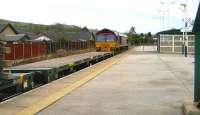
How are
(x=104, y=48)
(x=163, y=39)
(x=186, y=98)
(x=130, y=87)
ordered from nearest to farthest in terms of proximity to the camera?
(x=186, y=98) < (x=130, y=87) < (x=104, y=48) < (x=163, y=39)

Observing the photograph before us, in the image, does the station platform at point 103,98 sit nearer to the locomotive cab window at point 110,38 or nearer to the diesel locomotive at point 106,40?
the diesel locomotive at point 106,40

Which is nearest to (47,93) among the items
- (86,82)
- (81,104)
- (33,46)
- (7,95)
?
(7,95)

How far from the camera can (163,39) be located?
186ft

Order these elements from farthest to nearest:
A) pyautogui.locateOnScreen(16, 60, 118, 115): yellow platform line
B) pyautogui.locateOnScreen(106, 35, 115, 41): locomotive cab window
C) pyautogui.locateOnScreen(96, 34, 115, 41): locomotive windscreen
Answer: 1. pyautogui.locateOnScreen(96, 34, 115, 41): locomotive windscreen
2. pyautogui.locateOnScreen(106, 35, 115, 41): locomotive cab window
3. pyautogui.locateOnScreen(16, 60, 118, 115): yellow platform line

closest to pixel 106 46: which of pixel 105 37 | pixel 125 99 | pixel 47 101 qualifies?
pixel 105 37

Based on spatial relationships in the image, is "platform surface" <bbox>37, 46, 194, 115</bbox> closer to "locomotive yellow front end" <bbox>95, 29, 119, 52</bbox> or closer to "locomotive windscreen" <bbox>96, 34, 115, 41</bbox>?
"locomotive yellow front end" <bbox>95, 29, 119, 52</bbox>

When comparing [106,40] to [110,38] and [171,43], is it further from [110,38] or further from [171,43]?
[171,43]

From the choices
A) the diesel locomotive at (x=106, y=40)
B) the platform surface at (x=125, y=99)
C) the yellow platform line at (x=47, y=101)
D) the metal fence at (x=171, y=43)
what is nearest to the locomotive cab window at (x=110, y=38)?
the diesel locomotive at (x=106, y=40)

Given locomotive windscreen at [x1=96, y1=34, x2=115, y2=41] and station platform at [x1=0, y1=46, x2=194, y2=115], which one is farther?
locomotive windscreen at [x1=96, y1=34, x2=115, y2=41]

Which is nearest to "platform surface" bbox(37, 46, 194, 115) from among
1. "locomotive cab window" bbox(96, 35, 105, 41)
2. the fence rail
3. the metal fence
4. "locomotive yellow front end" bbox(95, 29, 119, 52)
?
the fence rail

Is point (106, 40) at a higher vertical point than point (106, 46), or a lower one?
higher

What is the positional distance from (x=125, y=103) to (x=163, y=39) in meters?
46.1

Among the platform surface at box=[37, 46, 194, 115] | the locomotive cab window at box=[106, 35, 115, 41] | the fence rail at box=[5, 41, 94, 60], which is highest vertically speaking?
the locomotive cab window at box=[106, 35, 115, 41]

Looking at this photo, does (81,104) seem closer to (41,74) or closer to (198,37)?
(198,37)
